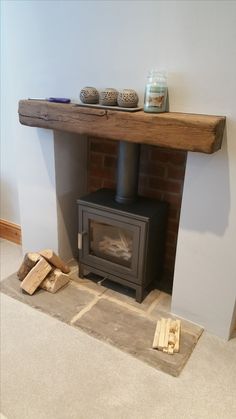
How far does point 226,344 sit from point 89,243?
0.98 meters

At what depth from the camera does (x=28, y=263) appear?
2.12 meters

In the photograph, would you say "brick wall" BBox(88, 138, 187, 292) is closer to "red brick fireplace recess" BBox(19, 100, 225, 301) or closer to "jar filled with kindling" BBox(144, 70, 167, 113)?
"red brick fireplace recess" BBox(19, 100, 225, 301)

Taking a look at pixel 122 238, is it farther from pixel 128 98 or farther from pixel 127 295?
pixel 128 98

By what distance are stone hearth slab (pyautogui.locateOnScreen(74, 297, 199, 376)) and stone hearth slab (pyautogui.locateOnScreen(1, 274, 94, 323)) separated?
0.08m

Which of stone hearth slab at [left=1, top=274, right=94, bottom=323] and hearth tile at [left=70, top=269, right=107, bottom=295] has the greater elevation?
stone hearth slab at [left=1, top=274, right=94, bottom=323]

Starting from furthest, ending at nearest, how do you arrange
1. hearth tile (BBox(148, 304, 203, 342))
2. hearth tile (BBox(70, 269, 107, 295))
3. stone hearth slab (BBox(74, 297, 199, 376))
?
hearth tile (BBox(70, 269, 107, 295)), hearth tile (BBox(148, 304, 203, 342)), stone hearth slab (BBox(74, 297, 199, 376))

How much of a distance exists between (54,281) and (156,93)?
1284mm

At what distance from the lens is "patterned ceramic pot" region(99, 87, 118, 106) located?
1647 mm

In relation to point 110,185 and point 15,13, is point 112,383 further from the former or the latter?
point 15,13

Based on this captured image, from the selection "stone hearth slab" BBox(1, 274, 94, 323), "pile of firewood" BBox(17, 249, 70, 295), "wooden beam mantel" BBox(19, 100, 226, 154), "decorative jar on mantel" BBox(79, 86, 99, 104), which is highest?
"decorative jar on mantel" BBox(79, 86, 99, 104)

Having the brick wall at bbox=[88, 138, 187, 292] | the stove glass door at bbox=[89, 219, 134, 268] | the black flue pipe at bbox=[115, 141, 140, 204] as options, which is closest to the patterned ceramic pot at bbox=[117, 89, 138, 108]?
the black flue pipe at bbox=[115, 141, 140, 204]

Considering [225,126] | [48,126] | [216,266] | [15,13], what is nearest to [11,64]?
[15,13]

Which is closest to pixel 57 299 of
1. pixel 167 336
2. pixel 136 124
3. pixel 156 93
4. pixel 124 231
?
pixel 124 231

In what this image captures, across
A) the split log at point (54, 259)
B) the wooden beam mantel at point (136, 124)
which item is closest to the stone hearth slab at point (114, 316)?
the split log at point (54, 259)
